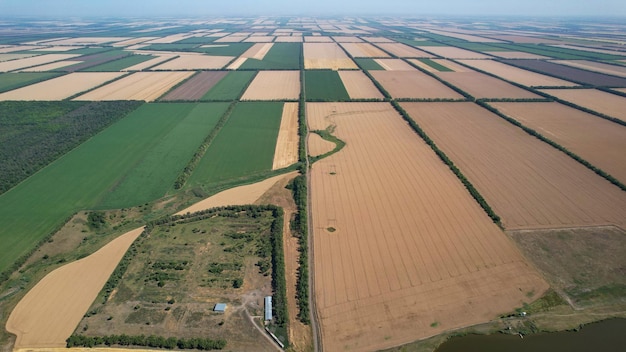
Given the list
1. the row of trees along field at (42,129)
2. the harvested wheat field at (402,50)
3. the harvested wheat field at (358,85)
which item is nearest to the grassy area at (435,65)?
the harvested wheat field at (402,50)

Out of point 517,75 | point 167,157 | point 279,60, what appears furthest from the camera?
point 279,60

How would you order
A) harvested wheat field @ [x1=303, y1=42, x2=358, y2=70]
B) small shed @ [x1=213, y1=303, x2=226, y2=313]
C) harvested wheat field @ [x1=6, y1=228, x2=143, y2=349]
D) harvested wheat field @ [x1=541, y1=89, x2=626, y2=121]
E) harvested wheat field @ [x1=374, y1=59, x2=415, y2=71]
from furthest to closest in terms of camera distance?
harvested wheat field @ [x1=303, y1=42, x2=358, y2=70] < harvested wheat field @ [x1=374, y1=59, x2=415, y2=71] < harvested wheat field @ [x1=541, y1=89, x2=626, y2=121] < small shed @ [x1=213, y1=303, x2=226, y2=313] < harvested wheat field @ [x1=6, y1=228, x2=143, y2=349]

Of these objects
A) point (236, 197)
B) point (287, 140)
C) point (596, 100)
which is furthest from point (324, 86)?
point (596, 100)

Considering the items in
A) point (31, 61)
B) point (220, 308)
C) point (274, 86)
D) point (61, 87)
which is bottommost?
point (220, 308)

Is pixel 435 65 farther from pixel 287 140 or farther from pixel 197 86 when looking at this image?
pixel 287 140

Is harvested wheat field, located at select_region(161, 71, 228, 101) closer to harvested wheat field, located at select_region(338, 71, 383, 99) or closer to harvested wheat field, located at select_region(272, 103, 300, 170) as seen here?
harvested wheat field, located at select_region(272, 103, 300, 170)

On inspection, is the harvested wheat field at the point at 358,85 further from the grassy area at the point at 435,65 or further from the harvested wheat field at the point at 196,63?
the harvested wheat field at the point at 196,63

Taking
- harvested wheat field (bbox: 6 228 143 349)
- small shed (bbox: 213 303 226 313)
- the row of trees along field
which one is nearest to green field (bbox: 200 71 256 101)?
the row of trees along field
